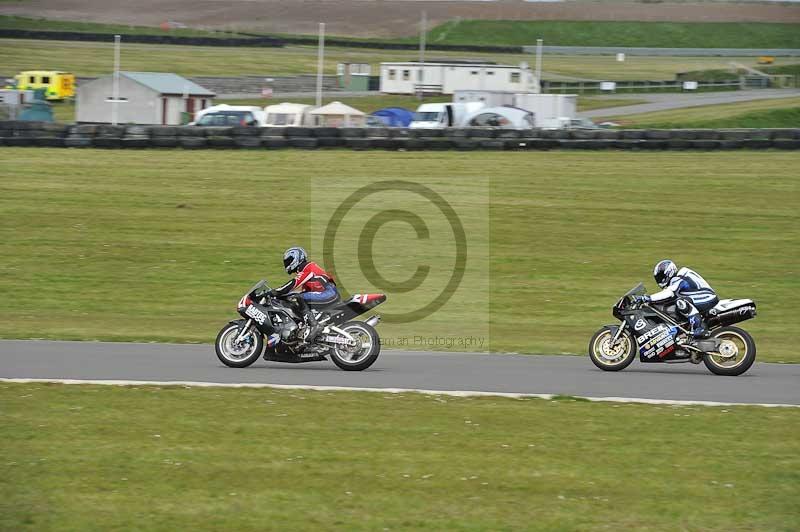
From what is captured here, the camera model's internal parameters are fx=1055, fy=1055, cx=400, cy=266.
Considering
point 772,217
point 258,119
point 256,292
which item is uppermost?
point 258,119

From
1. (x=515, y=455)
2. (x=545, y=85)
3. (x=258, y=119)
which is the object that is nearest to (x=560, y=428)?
(x=515, y=455)

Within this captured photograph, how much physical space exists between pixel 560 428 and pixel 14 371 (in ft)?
21.2

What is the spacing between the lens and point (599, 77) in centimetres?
8112

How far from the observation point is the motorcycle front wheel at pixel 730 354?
1320 cm

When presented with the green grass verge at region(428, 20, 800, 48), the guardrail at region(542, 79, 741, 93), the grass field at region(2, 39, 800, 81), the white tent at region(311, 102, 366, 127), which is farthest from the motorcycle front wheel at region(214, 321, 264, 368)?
the green grass verge at region(428, 20, 800, 48)

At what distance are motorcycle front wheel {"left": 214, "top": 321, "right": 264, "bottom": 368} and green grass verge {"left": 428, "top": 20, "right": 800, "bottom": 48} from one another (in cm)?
9416

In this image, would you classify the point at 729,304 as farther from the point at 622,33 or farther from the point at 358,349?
the point at 622,33

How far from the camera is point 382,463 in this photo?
838 centimetres

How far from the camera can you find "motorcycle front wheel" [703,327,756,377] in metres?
13.2

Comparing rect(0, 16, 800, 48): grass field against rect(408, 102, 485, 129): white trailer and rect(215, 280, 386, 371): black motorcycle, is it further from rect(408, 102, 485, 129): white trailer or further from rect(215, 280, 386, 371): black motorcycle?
rect(215, 280, 386, 371): black motorcycle

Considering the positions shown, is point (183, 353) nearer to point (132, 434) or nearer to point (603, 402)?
point (132, 434)

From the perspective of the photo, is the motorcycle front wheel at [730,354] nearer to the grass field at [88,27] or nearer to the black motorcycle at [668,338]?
the black motorcycle at [668,338]

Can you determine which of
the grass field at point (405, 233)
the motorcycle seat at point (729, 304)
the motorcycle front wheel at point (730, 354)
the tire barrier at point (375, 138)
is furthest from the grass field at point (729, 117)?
the motorcycle front wheel at point (730, 354)

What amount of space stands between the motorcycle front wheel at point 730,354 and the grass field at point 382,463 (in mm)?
2546
